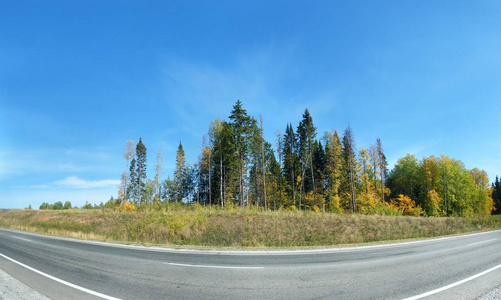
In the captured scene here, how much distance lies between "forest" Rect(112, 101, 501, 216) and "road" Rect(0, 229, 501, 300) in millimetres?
31244

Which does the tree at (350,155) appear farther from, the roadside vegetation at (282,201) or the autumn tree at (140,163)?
the autumn tree at (140,163)

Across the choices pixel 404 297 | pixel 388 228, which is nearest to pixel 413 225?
pixel 388 228

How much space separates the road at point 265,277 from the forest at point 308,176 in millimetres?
31244

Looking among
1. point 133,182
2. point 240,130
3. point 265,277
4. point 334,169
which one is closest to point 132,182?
point 133,182

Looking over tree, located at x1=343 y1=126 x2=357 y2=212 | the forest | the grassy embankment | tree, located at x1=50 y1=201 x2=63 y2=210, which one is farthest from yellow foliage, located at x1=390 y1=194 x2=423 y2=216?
tree, located at x1=50 y1=201 x2=63 y2=210

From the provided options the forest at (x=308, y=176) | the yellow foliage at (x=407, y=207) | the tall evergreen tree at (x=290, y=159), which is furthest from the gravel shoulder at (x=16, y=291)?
the yellow foliage at (x=407, y=207)

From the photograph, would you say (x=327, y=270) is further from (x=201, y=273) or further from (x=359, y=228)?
(x=359, y=228)

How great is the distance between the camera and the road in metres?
5.68

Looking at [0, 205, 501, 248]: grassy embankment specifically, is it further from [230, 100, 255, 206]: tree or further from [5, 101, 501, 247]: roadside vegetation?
[230, 100, 255, 206]: tree

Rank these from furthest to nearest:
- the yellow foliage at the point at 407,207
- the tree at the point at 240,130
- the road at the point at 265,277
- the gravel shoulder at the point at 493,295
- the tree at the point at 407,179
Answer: the tree at the point at 407,179
the yellow foliage at the point at 407,207
the tree at the point at 240,130
the road at the point at 265,277
the gravel shoulder at the point at 493,295

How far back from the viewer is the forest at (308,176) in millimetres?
45406

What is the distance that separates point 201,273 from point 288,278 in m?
2.86

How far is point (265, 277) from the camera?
6977 mm

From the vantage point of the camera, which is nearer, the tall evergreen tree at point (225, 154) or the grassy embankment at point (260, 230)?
the grassy embankment at point (260, 230)
